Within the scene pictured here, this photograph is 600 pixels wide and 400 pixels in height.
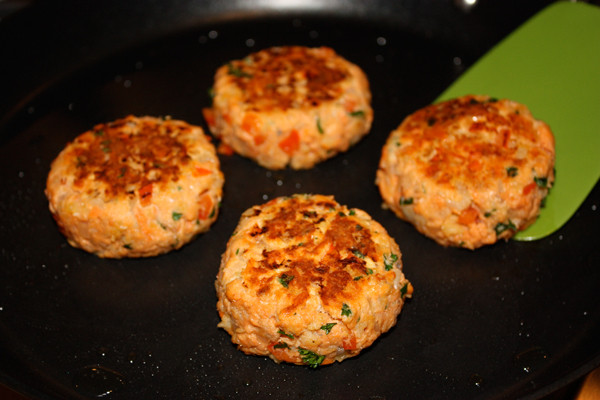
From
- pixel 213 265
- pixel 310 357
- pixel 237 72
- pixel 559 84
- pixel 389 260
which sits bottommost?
pixel 213 265

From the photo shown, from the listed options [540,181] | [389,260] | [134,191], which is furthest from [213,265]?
[540,181]

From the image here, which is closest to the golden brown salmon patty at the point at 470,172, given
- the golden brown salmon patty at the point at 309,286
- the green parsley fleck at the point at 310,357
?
the golden brown salmon patty at the point at 309,286

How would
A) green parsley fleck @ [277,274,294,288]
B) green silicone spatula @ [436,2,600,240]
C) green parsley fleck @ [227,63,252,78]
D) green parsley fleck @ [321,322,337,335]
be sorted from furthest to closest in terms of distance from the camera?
green parsley fleck @ [227,63,252,78], green silicone spatula @ [436,2,600,240], green parsley fleck @ [277,274,294,288], green parsley fleck @ [321,322,337,335]

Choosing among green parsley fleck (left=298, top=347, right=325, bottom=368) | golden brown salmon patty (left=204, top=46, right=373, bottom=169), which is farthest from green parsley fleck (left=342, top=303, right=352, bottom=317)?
golden brown salmon patty (left=204, top=46, right=373, bottom=169)

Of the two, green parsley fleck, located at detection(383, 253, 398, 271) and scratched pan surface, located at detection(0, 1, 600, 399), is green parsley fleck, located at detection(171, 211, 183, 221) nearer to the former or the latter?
scratched pan surface, located at detection(0, 1, 600, 399)

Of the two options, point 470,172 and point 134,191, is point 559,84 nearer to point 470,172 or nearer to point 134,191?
point 470,172

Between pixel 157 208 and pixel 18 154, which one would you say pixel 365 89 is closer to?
pixel 157 208
